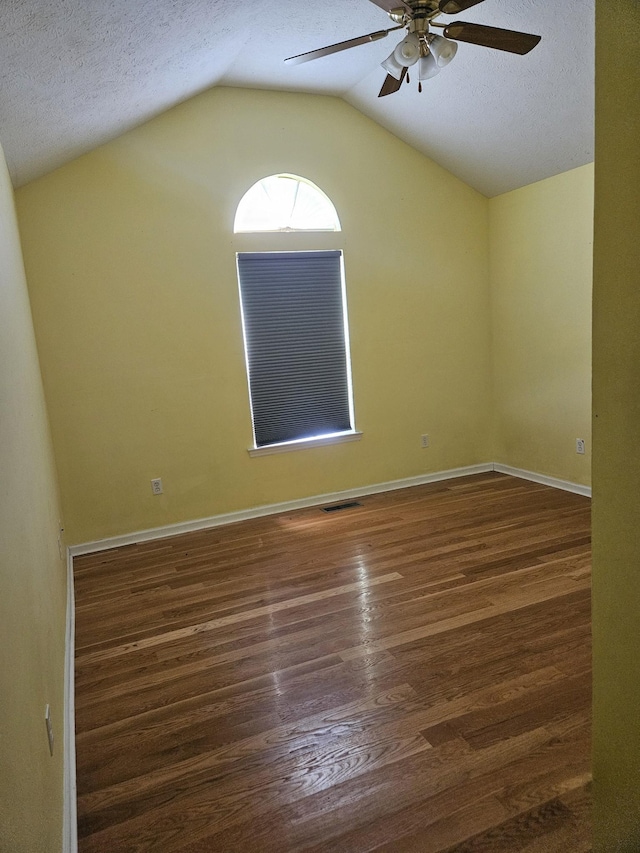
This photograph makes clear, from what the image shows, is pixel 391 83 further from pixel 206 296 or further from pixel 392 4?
pixel 206 296

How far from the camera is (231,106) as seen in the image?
150 inches

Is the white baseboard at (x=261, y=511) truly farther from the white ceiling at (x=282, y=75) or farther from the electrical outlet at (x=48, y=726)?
the white ceiling at (x=282, y=75)

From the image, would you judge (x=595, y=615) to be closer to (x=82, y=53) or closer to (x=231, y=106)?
(x=82, y=53)

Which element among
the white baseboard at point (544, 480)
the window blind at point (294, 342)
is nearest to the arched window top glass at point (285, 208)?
the window blind at point (294, 342)

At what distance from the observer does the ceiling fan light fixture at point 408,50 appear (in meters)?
2.24

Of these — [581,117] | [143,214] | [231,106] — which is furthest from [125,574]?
[581,117]

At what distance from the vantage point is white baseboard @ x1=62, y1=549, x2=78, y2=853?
4.78ft

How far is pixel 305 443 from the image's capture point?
14.3 ft

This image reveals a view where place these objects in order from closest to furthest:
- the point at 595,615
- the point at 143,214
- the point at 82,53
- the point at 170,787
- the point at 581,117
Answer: the point at 595,615, the point at 170,787, the point at 82,53, the point at 581,117, the point at 143,214

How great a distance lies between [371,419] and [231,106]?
277 cm

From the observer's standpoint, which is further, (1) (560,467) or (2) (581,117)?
(1) (560,467)

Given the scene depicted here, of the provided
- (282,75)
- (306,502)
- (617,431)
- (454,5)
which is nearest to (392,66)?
(454,5)

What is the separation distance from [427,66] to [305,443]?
110 inches

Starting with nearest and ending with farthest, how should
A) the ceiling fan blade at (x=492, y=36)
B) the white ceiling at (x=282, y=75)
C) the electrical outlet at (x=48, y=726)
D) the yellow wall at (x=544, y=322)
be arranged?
the electrical outlet at (x=48, y=726) → the white ceiling at (x=282, y=75) → the ceiling fan blade at (x=492, y=36) → the yellow wall at (x=544, y=322)
